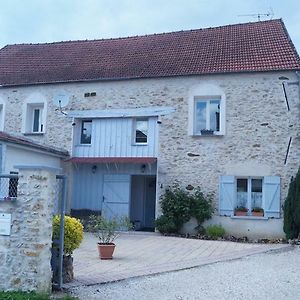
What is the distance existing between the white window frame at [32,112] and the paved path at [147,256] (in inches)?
224

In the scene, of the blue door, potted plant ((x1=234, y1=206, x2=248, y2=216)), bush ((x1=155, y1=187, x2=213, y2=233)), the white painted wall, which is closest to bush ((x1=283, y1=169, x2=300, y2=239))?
potted plant ((x1=234, y1=206, x2=248, y2=216))

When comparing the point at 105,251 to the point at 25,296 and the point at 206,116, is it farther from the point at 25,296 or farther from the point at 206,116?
the point at 206,116

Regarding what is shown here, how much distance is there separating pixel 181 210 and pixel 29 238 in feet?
32.0

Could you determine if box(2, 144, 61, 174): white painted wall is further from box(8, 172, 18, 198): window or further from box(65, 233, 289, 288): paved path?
box(8, 172, 18, 198): window

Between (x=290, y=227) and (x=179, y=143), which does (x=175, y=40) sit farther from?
(x=290, y=227)

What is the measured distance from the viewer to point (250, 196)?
627 inches

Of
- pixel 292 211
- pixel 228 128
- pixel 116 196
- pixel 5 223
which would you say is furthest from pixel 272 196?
pixel 5 223

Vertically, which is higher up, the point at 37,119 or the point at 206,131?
the point at 37,119

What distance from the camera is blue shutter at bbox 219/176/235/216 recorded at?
15672 mm

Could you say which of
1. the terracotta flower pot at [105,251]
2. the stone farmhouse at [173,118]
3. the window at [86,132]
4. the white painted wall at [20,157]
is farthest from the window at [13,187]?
the window at [86,132]

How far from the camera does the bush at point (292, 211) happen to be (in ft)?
47.5

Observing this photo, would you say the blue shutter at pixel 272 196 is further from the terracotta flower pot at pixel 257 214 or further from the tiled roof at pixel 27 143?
the tiled roof at pixel 27 143

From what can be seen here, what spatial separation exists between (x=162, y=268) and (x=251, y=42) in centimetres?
1175

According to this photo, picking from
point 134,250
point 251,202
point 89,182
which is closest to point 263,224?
point 251,202
